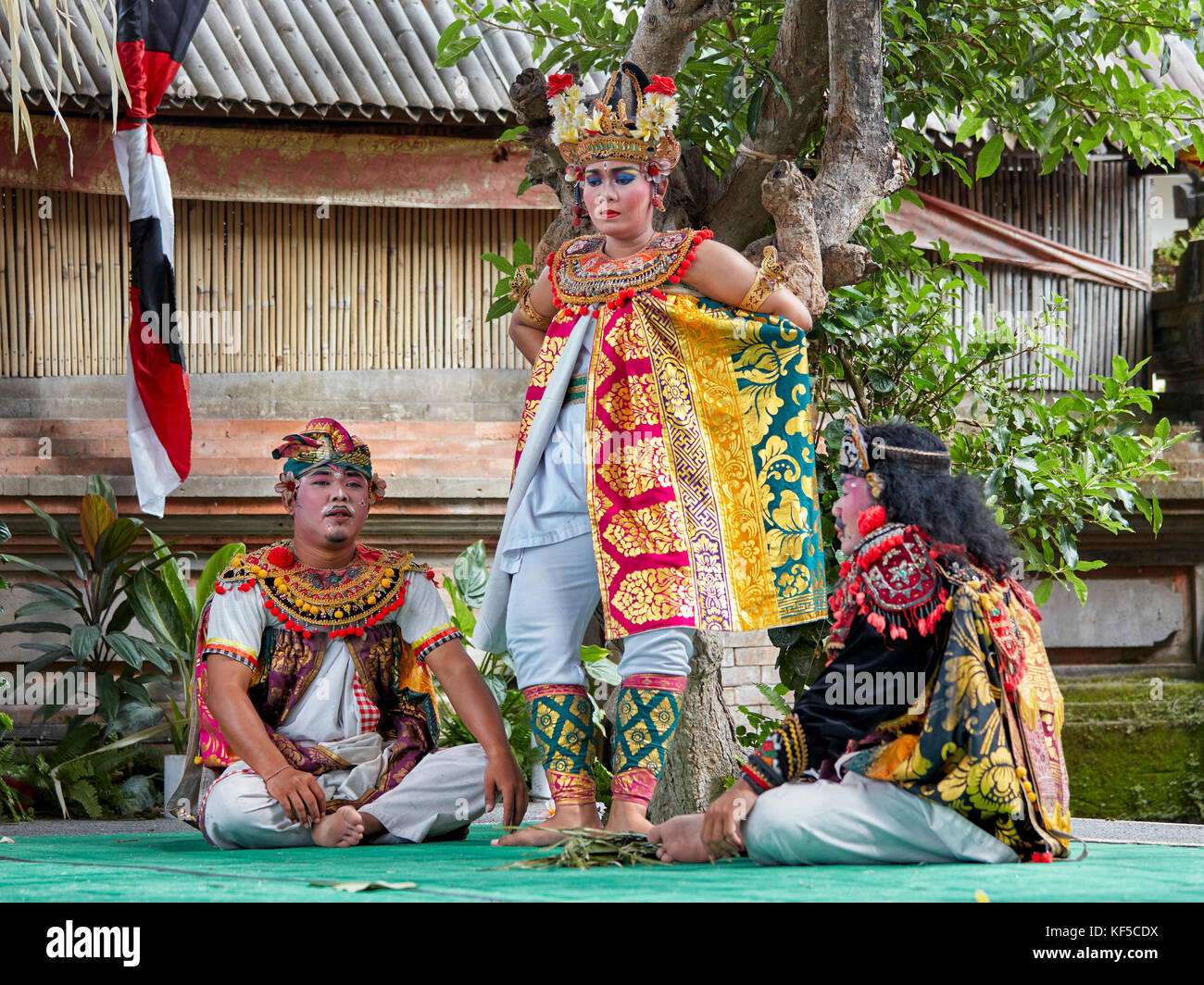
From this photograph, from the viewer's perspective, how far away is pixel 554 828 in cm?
351

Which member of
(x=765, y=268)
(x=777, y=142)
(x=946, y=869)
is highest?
(x=777, y=142)

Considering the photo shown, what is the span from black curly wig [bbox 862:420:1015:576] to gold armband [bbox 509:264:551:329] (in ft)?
Result: 4.08

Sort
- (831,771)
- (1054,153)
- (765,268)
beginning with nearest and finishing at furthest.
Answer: (831,771), (765,268), (1054,153)

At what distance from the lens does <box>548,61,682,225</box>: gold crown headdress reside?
145 inches

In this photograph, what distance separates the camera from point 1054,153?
5.01 meters

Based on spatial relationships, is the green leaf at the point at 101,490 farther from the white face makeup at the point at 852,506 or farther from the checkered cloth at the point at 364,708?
the white face makeup at the point at 852,506

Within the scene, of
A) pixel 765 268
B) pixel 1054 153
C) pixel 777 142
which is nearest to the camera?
pixel 765 268

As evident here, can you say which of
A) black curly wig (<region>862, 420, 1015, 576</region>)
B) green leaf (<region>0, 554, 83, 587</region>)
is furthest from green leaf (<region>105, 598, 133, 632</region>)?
black curly wig (<region>862, 420, 1015, 576</region>)

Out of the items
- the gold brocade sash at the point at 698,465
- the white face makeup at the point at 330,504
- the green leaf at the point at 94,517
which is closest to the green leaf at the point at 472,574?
the green leaf at the point at 94,517

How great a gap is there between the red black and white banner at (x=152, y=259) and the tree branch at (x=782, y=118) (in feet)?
9.07

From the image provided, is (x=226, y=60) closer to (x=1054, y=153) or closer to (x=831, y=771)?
(x=1054, y=153)

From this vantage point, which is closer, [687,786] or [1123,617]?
[687,786]

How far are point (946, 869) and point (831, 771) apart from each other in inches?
12.9
